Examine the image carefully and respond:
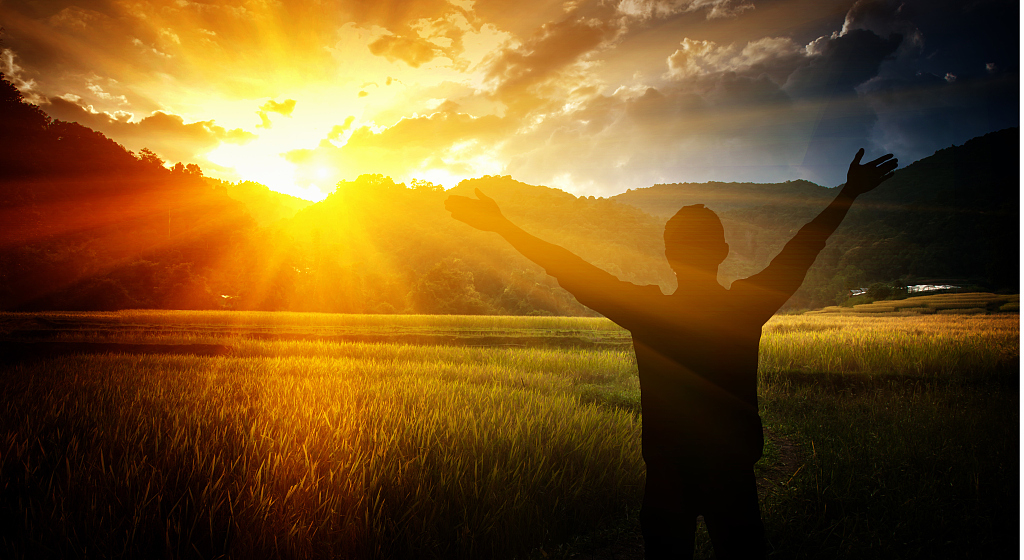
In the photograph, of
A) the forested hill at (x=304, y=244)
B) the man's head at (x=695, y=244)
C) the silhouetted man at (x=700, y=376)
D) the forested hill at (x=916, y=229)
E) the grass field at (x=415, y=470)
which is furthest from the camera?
the forested hill at (x=916, y=229)

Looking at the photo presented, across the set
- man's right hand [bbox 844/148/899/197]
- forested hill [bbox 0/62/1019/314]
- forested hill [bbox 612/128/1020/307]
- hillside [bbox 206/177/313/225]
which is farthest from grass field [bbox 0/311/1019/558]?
hillside [bbox 206/177/313/225]

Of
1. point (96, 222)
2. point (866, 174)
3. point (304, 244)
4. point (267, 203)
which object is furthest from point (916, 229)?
point (267, 203)

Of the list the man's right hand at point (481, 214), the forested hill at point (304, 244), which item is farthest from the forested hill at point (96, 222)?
the man's right hand at point (481, 214)

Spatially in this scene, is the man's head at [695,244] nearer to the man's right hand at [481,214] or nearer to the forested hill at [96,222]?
the man's right hand at [481,214]

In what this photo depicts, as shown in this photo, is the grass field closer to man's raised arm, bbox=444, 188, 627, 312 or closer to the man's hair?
man's raised arm, bbox=444, 188, 627, 312

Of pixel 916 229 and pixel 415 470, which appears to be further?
pixel 916 229

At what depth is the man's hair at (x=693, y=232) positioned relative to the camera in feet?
4.55

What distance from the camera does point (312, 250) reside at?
49.6m

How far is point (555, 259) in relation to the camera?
4.89 feet

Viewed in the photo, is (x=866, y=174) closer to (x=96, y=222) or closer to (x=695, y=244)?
(x=695, y=244)

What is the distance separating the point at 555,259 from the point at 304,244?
5827cm

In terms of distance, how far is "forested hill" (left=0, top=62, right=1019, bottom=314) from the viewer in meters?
20.1

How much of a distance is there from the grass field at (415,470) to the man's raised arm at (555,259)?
1.76 m

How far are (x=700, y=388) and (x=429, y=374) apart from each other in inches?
253
